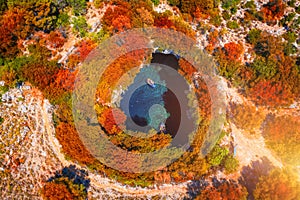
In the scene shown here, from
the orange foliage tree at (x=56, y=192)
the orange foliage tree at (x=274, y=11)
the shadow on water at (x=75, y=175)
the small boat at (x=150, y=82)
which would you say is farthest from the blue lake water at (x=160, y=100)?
the orange foliage tree at (x=274, y=11)

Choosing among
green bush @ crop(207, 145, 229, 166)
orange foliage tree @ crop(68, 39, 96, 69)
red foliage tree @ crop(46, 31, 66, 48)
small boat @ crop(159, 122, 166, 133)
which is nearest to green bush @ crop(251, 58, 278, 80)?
green bush @ crop(207, 145, 229, 166)

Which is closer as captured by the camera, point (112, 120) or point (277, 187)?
point (277, 187)

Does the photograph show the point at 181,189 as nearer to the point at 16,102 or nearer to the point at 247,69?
the point at 247,69

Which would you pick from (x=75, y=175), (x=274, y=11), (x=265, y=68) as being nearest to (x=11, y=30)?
(x=75, y=175)

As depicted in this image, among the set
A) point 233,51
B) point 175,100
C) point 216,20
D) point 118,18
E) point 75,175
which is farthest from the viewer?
point 216,20

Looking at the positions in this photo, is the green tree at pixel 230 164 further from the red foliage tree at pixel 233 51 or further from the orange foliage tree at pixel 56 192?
the orange foliage tree at pixel 56 192

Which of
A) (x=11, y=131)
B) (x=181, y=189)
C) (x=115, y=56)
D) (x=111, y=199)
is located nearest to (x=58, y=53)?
(x=115, y=56)

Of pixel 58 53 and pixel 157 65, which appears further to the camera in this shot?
pixel 157 65

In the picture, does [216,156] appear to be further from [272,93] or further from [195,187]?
[272,93]
